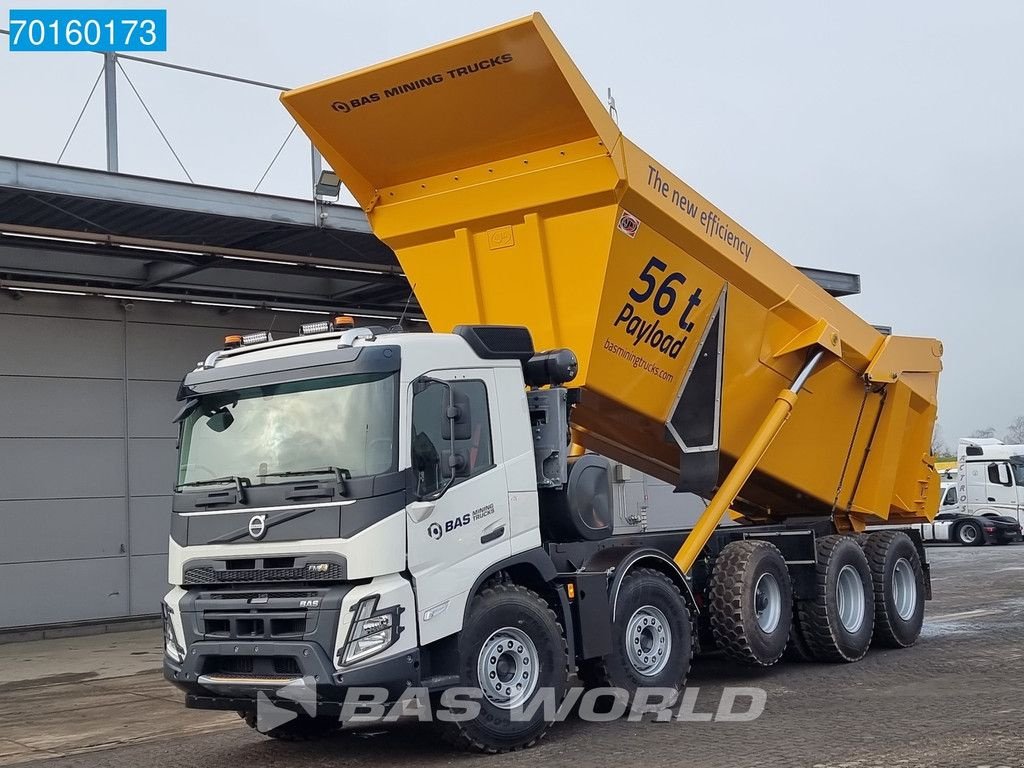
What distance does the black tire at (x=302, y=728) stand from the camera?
8.65 m

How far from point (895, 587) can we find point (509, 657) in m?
6.13

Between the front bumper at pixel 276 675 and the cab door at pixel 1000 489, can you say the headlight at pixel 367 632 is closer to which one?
the front bumper at pixel 276 675

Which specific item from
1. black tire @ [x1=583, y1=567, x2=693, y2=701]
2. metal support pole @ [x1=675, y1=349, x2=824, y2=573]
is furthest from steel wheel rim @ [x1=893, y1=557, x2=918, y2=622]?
black tire @ [x1=583, y1=567, x2=693, y2=701]

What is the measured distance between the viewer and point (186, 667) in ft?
25.6

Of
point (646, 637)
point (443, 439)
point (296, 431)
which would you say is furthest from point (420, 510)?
point (646, 637)

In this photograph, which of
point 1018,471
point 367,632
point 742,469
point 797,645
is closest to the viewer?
point 367,632

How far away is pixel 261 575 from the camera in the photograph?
25.0 feet

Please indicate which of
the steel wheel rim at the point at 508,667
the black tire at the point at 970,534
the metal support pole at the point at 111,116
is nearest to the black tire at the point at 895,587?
the steel wheel rim at the point at 508,667

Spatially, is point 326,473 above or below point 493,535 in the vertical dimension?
above

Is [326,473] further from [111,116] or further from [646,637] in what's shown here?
[111,116]

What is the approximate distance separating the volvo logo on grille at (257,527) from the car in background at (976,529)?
29.5 metres

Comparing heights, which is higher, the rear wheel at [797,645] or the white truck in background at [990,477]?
the white truck in background at [990,477]

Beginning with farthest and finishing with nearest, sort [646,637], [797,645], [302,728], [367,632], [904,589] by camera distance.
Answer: [904,589] < [797,645] < [646,637] < [302,728] < [367,632]

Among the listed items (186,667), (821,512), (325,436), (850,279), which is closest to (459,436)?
(325,436)
